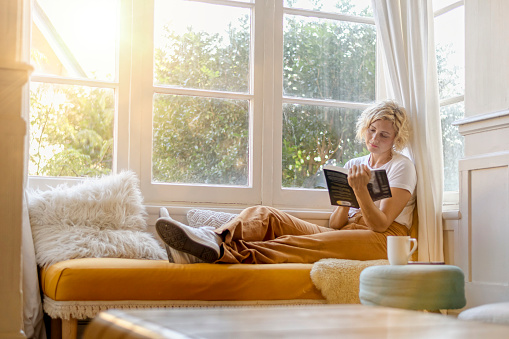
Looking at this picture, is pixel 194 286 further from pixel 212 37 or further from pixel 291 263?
pixel 212 37

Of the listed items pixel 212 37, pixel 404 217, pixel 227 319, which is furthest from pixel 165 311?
pixel 212 37

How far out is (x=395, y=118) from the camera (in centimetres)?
318

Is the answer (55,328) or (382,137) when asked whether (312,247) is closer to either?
(382,137)

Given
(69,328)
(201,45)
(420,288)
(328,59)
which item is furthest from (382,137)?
(69,328)

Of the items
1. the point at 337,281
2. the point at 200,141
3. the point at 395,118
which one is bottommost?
the point at 337,281

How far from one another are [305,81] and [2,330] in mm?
2171

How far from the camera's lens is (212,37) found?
3.35 m

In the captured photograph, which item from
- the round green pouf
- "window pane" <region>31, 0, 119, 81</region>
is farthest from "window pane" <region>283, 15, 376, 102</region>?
the round green pouf

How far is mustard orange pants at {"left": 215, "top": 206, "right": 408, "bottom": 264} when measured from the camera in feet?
8.45

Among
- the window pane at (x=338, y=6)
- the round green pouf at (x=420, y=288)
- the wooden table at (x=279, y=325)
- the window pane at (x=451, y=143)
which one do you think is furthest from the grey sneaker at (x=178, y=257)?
the window pane at (x=338, y=6)

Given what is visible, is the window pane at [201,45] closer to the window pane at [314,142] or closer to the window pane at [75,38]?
Result: the window pane at [75,38]

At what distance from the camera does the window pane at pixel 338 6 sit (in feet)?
11.6

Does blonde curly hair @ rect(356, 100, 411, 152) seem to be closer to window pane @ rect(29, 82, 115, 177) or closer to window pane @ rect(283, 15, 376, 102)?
window pane @ rect(283, 15, 376, 102)

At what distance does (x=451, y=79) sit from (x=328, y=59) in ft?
2.30
